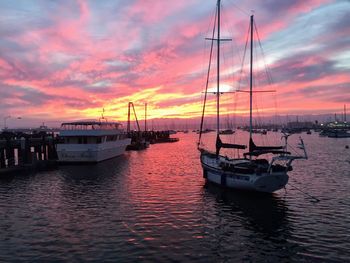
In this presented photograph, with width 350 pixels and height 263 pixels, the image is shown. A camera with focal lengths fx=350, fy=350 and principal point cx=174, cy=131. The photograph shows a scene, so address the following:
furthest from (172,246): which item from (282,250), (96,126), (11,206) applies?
(96,126)

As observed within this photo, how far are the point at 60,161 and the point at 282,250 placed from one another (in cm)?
4092

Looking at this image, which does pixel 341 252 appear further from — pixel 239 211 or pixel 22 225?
pixel 22 225

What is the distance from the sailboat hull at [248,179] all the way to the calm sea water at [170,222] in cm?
76

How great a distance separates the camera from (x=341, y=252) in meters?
15.2

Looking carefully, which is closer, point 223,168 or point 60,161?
point 223,168

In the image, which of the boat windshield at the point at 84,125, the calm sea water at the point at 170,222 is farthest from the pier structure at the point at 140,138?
the calm sea water at the point at 170,222

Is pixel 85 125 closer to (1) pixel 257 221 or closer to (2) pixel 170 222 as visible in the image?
(2) pixel 170 222

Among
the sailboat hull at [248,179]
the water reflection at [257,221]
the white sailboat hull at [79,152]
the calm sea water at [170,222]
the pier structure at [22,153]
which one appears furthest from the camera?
the white sailboat hull at [79,152]

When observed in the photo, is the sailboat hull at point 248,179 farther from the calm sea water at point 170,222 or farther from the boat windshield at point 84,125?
the boat windshield at point 84,125

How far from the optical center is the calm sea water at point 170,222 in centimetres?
1523

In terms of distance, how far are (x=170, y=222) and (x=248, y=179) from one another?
9.10m

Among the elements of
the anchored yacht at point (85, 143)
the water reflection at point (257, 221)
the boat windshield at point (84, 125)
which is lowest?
the water reflection at point (257, 221)

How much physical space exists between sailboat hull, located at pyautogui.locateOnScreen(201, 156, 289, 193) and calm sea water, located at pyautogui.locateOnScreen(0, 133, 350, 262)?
0.76m

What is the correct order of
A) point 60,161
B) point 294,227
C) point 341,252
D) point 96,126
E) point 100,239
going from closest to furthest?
point 341,252, point 100,239, point 294,227, point 60,161, point 96,126
